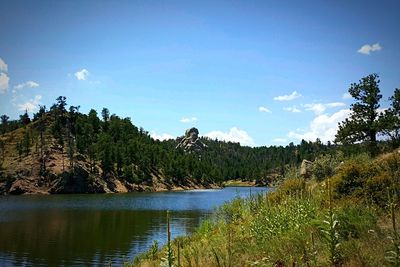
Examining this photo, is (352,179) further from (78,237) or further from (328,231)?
(78,237)

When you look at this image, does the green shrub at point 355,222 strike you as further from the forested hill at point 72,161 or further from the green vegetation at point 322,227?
the forested hill at point 72,161

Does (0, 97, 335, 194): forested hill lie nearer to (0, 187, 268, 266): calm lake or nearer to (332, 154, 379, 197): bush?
(0, 187, 268, 266): calm lake

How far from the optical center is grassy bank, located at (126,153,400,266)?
27.2ft

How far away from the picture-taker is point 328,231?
747cm

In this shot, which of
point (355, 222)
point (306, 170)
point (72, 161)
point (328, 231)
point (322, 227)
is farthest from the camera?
point (72, 161)

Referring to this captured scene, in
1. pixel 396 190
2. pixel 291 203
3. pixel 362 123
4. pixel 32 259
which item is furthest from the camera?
pixel 362 123

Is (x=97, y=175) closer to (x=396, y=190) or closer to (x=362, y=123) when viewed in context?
(x=362, y=123)

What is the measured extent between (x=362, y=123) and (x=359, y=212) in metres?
33.5

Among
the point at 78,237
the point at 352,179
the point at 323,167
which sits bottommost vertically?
the point at 78,237

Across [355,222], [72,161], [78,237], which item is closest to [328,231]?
[355,222]

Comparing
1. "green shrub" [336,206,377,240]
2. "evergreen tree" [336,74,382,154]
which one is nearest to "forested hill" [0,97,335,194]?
"evergreen tree" [336,74,382,154]

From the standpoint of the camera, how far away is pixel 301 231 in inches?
453

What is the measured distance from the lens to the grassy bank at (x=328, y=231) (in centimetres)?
830

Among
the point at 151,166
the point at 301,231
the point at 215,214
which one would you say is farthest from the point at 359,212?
the point at 151,166
